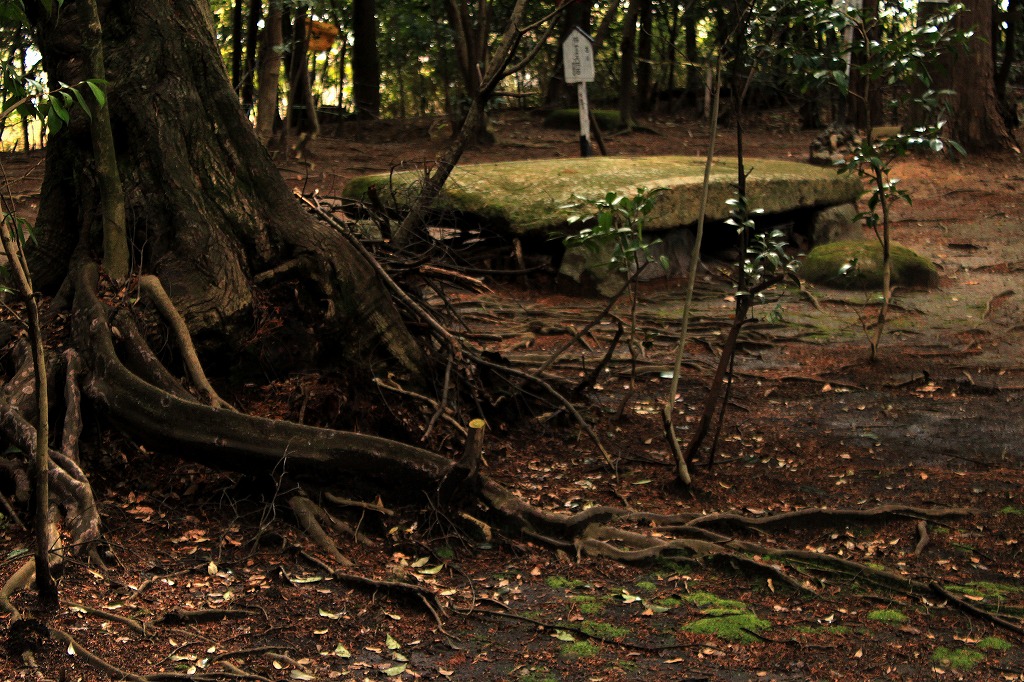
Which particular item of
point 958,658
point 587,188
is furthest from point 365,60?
point 958,658

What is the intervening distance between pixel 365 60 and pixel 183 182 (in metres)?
12.5

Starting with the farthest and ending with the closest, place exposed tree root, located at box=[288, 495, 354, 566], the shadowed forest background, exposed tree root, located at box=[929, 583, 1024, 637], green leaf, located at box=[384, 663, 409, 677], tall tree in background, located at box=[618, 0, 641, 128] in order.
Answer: tall tree in background, located at box=[618, 0, 641, 128]
exposed tree root, located at box=[288, 495, 354, 566]
exposed tree root, located at box=[929, 583, 1024, 637]
the shadowed forest background
green leaf, located at box=[384, 663, 409, 677]

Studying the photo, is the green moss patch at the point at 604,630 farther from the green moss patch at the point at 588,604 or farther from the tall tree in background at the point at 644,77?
the tall tree in background at the point at 644,77

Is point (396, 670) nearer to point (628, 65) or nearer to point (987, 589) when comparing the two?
point (987, 589)

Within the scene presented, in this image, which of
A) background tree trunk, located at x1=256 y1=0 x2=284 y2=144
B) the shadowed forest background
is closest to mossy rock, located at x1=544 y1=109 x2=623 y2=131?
background tree trunk, located at x1=256 y1=0 x2=284 y2=144

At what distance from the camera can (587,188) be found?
30.4ft

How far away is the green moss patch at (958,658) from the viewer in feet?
11.2

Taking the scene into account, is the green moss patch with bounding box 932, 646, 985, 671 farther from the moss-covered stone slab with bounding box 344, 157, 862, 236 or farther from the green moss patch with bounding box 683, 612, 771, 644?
the moss-covered stone slab with bounding box 344, 157, 862, 236

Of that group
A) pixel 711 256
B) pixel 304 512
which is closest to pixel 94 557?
pixel 304 512

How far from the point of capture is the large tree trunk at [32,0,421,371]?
4.60 m

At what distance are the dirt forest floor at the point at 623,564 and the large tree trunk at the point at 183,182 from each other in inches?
12.5

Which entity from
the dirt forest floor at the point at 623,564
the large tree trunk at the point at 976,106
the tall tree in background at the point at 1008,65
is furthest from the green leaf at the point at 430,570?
the tall tree in background at the point at 1008,65

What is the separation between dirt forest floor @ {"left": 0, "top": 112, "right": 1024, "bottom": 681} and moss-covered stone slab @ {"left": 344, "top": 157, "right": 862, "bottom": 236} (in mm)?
2005

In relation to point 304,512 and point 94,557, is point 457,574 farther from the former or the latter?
point 94,557
